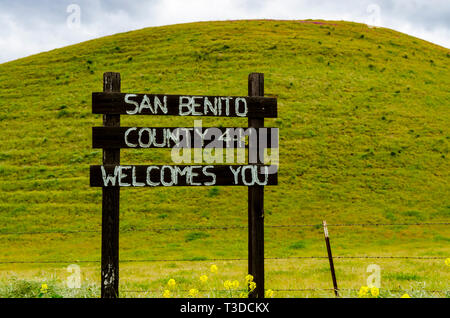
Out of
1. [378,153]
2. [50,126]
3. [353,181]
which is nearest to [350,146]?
[378,153]

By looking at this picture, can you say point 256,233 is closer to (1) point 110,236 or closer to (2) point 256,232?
(2) point 256,232

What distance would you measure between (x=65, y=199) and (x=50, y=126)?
33.2 ft

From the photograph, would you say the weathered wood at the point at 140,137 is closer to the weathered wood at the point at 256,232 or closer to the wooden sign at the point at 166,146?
the wooden sign at the point at 166,146

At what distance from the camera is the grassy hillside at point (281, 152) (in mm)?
19922

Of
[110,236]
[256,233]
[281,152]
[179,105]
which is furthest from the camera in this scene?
[281,152]

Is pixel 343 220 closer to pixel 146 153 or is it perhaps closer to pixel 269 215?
pixel 269 215

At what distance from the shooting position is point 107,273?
6641 mm

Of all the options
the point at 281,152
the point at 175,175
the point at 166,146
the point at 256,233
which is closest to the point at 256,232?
the point at 256,233

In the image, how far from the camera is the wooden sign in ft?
21.8

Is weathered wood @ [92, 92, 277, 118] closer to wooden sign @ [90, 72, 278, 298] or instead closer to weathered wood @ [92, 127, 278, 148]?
wooden sign @ [90, 72, 278, 298]

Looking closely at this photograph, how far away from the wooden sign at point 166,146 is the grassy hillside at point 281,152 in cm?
525

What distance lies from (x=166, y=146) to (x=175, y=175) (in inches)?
18.2

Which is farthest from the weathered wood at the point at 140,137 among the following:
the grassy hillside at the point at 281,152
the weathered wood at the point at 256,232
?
the grassy hillside at the point at 281,152

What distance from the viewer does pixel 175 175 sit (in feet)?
22.0
